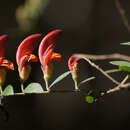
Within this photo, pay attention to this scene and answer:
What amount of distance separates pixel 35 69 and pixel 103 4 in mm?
1042

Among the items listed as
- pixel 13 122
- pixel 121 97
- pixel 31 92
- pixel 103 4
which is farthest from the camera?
pixel 103 4

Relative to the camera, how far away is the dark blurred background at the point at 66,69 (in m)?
3.19

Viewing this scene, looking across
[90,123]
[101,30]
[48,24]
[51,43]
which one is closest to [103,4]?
[101,30]

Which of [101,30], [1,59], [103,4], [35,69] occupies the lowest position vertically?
[1,59]

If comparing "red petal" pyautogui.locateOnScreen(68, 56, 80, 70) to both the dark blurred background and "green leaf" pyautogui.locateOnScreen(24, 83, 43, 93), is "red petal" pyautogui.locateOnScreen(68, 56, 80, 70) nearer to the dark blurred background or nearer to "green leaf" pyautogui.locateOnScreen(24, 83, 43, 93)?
"green leaf" pyautogui.locateOnScreen(24, 83, 43, 93)

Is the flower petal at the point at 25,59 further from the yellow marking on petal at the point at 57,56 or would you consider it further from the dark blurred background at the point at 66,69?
the dark blurred background at the point at 66,69

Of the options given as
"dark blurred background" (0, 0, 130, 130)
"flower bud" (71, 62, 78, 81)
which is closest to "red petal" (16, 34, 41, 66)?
"flower bud" (71, 62, 78, 81)

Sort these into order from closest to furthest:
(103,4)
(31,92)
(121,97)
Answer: (31,92)
(121,97)
(103,4)

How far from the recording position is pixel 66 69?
3389 mm

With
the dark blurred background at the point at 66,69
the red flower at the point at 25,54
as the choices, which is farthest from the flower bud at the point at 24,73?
the dark blurred background at the point at 66,69

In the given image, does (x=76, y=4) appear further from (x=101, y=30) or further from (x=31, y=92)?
(x=31, y=92)

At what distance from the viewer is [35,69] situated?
333 cm

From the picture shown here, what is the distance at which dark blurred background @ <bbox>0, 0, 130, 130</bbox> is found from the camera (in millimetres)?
3188

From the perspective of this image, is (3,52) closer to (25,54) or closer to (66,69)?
(25,54)
